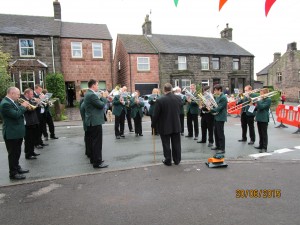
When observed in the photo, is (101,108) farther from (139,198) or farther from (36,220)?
(36,220)

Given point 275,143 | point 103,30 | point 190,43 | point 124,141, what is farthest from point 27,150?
point 190,43

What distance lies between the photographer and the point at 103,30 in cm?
2688

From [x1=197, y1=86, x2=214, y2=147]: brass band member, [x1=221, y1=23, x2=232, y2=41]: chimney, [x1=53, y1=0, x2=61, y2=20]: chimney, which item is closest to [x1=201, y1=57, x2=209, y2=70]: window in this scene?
[x1=221, y1=23, x2=232, y2=41]: chimney

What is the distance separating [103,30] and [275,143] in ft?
74.7

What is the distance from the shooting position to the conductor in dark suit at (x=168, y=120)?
591 cm

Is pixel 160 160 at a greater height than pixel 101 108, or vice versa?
pixel 101 108

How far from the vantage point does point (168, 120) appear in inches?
232

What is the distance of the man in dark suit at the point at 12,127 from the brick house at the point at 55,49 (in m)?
18.2

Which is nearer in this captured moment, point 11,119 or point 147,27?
point 11,119

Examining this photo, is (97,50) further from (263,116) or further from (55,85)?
(263,116)

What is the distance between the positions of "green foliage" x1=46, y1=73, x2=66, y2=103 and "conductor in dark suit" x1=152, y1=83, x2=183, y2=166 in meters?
18.7

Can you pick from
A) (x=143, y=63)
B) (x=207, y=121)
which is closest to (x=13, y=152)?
(x=207, y=121)
